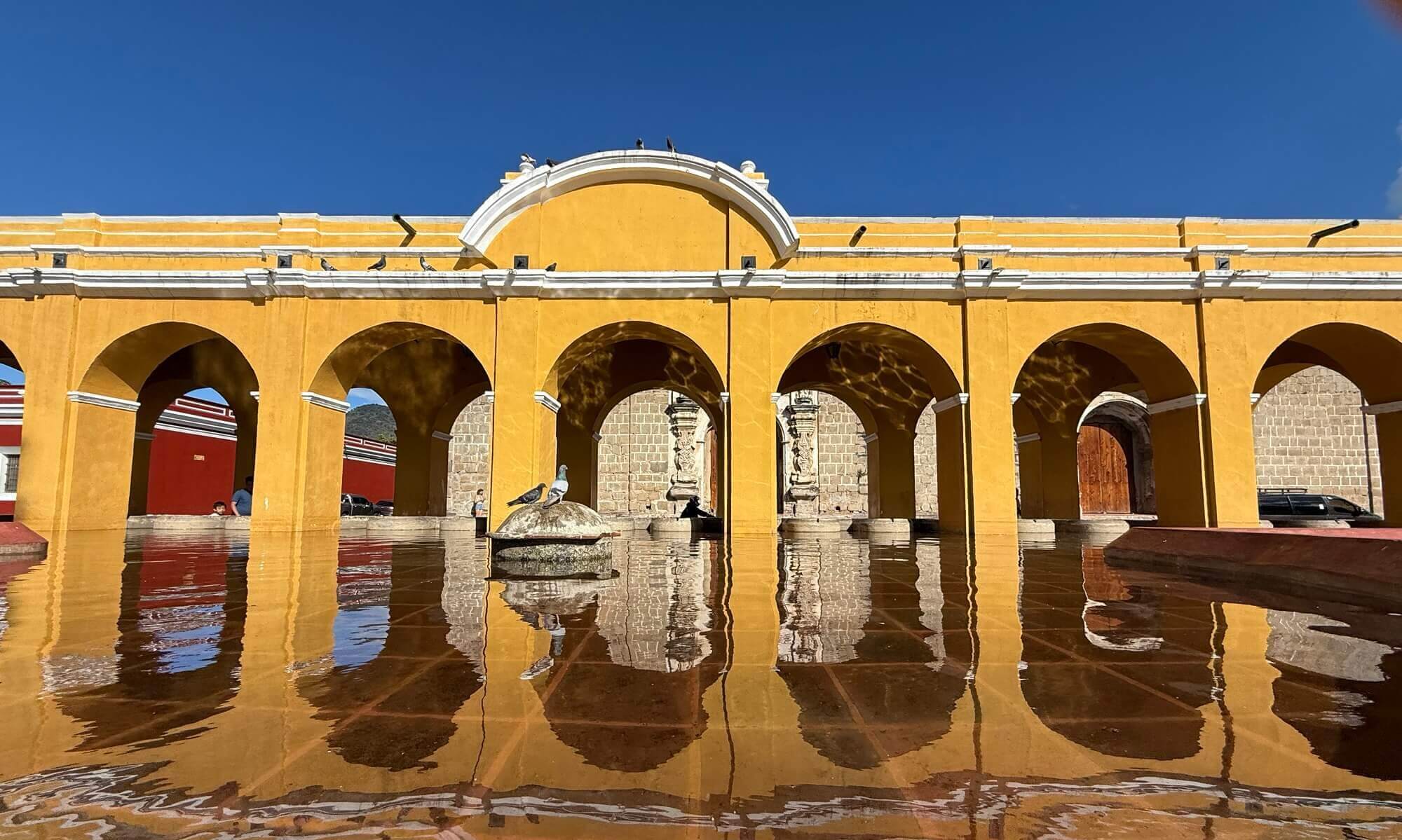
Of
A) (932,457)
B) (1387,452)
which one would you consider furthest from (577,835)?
(932,457)

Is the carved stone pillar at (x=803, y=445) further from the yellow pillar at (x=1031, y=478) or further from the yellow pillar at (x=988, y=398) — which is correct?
the yellow pillar at (x=988, y=398)

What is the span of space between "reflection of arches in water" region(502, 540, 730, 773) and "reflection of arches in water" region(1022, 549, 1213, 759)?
3.72ft

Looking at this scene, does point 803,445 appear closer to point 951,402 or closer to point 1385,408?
point 951,402

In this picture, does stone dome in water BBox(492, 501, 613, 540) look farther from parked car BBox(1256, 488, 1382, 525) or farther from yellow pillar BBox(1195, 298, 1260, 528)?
parked car BBox(1256, 488, 1382, 525)

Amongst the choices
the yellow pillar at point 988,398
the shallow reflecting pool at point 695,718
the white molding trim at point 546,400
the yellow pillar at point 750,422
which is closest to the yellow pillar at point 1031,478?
the yellow pillar at point 988,398

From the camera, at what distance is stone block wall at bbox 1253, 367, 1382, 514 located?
19.2 metres

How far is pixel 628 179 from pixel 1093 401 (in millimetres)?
10705

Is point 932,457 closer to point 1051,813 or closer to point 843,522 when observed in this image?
point 843,522

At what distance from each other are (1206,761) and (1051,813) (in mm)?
610

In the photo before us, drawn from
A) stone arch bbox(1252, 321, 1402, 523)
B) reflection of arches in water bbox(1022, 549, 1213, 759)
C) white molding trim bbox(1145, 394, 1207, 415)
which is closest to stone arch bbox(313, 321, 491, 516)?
reflection of arches in water bbox(1022, 549, 1213, 759)

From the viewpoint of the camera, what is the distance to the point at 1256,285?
11062 millimetres

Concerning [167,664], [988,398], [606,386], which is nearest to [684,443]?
[606,386]

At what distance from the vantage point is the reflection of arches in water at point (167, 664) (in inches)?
77.7

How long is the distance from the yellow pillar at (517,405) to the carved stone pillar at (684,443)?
352 inches
